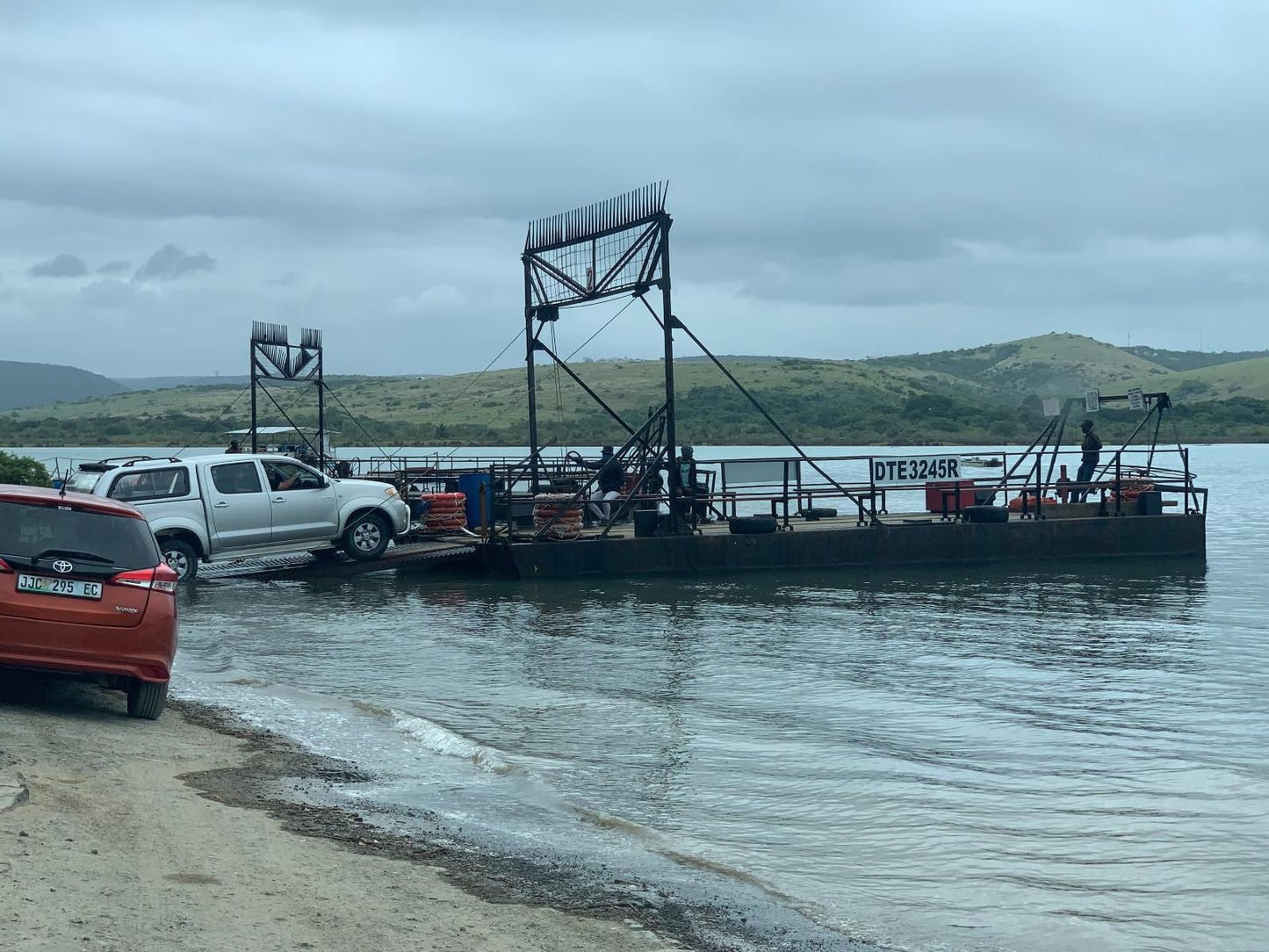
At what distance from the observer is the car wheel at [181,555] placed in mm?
18641

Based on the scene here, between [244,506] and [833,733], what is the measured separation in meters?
11.2

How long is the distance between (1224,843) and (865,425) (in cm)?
9971

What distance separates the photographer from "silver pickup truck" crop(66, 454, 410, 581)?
1856cm

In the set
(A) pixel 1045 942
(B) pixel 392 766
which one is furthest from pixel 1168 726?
(B) pixel 392 766

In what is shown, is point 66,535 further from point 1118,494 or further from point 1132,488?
point 1132,488

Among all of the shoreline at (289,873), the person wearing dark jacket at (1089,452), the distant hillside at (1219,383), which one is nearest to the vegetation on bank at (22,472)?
the person wearing dark jacket at (1089,452)

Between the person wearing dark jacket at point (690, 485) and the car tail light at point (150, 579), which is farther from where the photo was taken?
the person wearing dark jacket at point (690, 485)

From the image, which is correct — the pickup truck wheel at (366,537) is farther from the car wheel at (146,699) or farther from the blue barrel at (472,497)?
the car wheel at (146,699)

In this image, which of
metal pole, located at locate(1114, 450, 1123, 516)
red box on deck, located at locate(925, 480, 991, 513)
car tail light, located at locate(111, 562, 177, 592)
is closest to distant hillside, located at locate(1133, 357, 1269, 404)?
metal pole, located at locate(1114, 450, 1123, 516)

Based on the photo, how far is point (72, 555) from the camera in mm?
8586

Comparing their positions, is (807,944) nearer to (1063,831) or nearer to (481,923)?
(481,923)

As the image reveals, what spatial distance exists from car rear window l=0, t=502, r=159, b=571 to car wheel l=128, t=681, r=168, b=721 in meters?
1.03

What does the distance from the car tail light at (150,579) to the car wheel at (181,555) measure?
10090 millimetres

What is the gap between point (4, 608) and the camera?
8391mm
